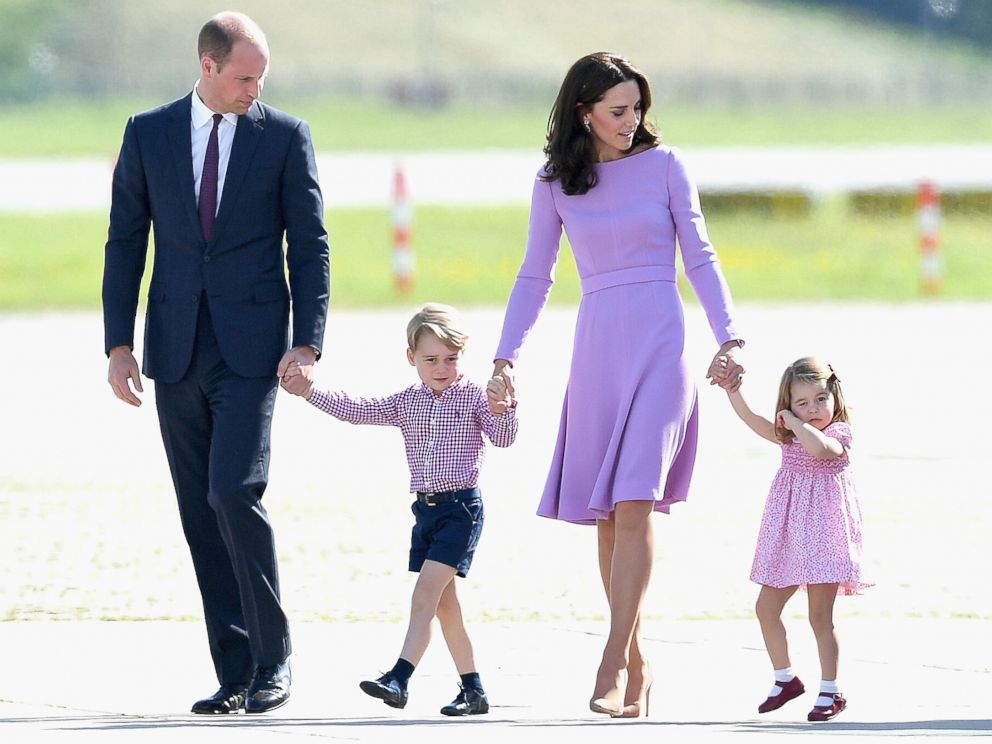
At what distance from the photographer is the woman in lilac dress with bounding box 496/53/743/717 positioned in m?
5.71

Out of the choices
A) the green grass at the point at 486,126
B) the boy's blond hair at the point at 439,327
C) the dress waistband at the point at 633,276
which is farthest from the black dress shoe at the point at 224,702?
the green grass at the point at 486,126

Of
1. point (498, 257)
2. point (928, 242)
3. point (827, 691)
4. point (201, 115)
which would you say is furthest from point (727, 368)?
point (498, 257)

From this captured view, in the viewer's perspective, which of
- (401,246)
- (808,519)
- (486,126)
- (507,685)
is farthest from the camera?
(486,126)

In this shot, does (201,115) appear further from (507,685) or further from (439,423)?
(507,685)

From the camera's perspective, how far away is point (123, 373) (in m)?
5.88

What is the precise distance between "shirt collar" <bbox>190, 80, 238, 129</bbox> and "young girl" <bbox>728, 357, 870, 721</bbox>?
157cm

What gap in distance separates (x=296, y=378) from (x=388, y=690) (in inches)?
34.5

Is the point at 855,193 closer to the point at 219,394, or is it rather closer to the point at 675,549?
the point at 675,549

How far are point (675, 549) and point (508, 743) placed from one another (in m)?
3.49

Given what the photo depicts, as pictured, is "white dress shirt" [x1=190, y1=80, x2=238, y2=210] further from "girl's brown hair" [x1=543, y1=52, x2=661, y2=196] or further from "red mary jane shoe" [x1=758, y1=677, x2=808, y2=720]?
"red mary jane shoe" [x1=758, y1=677, x2=808, y2=720]

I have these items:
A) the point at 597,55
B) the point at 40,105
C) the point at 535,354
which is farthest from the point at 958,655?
the point at 40,105

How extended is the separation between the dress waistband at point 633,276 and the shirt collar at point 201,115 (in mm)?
1101

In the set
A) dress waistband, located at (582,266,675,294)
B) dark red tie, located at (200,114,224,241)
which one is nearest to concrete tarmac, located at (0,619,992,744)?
dress waistband, located at (582,266,675,294)

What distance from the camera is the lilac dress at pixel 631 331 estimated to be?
225 inches
